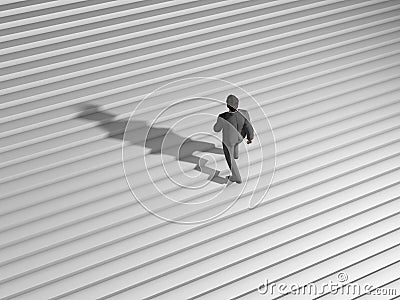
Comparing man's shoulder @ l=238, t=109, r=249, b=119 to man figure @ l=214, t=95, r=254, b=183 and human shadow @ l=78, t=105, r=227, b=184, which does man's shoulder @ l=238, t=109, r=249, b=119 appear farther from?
human shadow @ l=78, t=105, r=227, b=184

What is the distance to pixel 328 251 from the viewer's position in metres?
4.02

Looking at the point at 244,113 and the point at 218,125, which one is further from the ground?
the point at 244,113

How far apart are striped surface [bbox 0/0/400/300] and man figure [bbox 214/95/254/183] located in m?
0.20

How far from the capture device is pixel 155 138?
4.35 meters

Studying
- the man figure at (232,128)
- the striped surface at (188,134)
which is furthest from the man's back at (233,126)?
the striped surface at (188,134)

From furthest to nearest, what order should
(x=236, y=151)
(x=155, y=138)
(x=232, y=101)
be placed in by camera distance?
1. (x=155, y=138)
2. (x=236, y=151)
3. (x=232, y=101)

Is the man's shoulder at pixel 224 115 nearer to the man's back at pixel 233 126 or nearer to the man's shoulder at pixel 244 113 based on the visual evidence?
the man's back at pixel 233 126

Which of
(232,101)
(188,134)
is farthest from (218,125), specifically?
(188,134)

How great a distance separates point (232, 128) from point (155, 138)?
546mm

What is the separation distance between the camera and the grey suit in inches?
161

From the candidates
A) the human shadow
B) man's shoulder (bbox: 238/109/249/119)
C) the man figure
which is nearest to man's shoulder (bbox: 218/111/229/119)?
the man figure

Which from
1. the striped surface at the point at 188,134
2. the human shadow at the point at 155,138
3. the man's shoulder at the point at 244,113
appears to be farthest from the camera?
the human shadow at the point at 155,138

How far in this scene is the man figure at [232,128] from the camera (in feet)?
13.4

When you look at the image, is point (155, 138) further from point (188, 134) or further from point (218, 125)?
point (218, 125)
